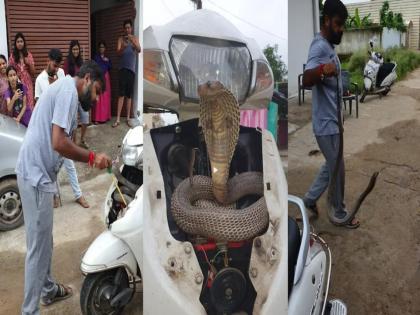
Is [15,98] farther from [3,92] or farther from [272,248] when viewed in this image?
[272,248]

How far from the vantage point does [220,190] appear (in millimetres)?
1887

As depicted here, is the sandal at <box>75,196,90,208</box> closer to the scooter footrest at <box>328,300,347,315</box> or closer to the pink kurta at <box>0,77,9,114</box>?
the pink kurta at <box>0,77,9,114</box>

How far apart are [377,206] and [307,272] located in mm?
2383

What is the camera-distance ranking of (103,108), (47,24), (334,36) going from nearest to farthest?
(334,36), (47,24), (103,108)

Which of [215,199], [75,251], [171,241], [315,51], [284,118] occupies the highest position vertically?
[315,51]

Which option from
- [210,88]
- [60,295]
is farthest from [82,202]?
[210,88]

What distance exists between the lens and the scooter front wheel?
9.21ft

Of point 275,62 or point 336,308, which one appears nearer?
point 275,62

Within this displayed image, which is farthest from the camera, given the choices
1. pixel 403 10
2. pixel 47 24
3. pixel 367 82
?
pixel 403 10

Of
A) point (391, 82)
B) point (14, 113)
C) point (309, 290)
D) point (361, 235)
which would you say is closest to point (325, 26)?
point (361, 235)

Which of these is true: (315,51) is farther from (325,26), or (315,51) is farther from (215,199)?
(215,199)

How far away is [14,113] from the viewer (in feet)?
19.0

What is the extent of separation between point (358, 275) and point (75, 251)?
2.28 m

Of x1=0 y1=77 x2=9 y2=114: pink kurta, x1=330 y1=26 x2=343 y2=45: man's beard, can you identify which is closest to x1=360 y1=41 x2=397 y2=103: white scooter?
x1=330 y1=26 x2=343 y2=45: man's beard
